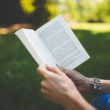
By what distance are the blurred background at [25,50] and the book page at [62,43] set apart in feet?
9.80

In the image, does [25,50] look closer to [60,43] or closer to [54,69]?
[60,43]

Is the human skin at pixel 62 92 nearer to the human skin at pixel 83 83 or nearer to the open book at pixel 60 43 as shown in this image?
the open book at pixel 60 43

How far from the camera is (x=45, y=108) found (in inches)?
219

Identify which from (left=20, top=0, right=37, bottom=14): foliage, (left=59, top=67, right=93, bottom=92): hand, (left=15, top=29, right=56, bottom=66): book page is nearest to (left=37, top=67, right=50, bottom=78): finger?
(left=15, top=29, right=56, bottom=66): book page

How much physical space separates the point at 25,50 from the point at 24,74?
259 cm

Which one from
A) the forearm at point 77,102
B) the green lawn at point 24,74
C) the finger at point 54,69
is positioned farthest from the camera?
the green lawn at point 24,74

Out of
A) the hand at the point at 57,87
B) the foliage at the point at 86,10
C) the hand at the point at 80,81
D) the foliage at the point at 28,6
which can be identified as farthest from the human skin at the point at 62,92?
the foliage at the point at 86,10

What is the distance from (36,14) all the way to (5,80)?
32.6 feet

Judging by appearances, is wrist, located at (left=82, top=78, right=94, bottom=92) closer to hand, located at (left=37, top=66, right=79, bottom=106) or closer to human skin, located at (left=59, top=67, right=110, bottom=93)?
human skin, located at (left=59, top=67, right=110, bottom=93)

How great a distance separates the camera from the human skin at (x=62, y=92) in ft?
7.02

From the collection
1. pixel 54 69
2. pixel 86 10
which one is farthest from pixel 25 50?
pixel 86 10

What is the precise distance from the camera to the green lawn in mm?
5695

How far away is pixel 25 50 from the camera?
374 inches

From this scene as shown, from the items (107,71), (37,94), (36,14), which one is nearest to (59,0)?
(36,14)
